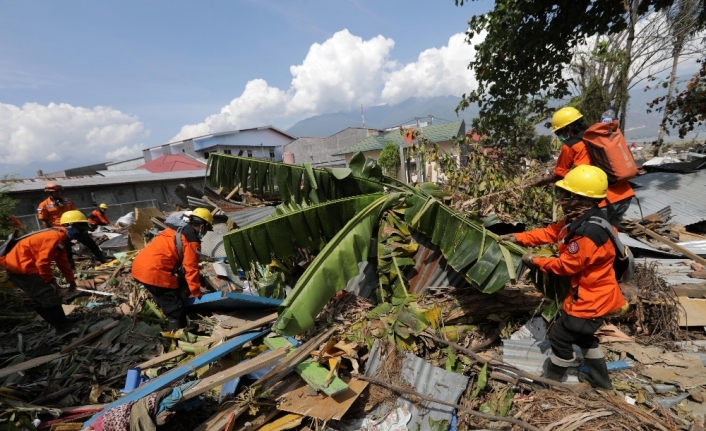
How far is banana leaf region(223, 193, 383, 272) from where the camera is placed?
3.50 meters

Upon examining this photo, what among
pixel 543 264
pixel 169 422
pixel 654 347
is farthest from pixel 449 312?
pixel 169 422

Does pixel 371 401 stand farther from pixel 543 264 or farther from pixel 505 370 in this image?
pixel 543 264

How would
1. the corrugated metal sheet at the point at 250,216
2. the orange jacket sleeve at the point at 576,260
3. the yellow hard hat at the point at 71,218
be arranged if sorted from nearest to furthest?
the orange jacket sleeve at the point at 576,260, the yellow hard hat at the point at 71,218, the corrugated metal sheet at the point at 250,216

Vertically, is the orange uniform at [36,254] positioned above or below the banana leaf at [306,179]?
below

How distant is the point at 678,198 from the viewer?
705 centimetres

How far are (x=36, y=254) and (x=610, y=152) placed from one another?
677cm

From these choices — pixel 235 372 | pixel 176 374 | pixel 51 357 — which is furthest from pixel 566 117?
pixel 51 357

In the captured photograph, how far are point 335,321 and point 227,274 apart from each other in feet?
10.2

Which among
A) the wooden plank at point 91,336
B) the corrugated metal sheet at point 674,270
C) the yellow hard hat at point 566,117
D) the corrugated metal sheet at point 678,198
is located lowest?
the corrugated metal sheet at point 674,270

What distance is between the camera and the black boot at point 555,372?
2.90 metres

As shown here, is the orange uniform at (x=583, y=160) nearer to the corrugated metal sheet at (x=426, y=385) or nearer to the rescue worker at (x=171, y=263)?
the corrugated metal sheet at (x=426, y=385)

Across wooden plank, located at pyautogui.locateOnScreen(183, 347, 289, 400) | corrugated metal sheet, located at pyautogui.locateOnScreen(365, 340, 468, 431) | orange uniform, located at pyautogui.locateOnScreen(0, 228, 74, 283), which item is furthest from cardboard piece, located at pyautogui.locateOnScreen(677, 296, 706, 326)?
orange uniform, located at pyautogui.locateOnScreen(0, 228, 74, 283)

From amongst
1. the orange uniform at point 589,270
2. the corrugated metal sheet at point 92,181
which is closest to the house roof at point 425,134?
the corrugated metal sheet at point 92,181

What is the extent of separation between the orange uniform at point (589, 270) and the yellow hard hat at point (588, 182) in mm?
248
